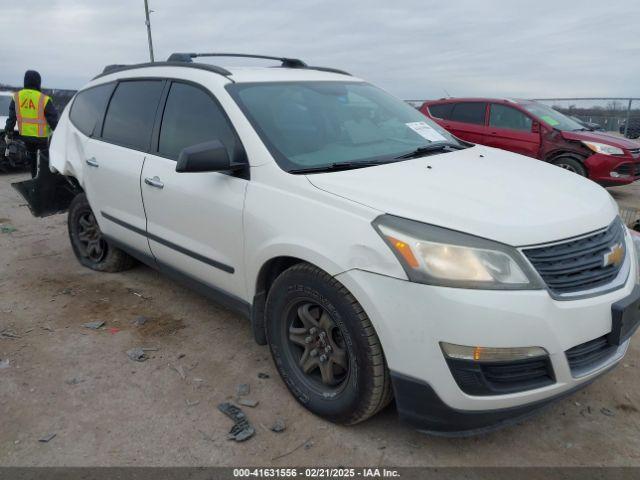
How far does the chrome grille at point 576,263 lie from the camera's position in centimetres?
212

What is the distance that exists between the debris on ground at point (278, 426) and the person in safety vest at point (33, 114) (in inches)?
246

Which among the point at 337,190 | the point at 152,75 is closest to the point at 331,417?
the point at 337,190

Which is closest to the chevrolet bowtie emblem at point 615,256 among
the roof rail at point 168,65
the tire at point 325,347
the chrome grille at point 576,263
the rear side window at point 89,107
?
the chrome grille at point 576,263

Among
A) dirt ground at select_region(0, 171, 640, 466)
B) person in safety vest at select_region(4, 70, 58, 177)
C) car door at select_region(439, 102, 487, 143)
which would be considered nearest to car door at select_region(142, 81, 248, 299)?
dirt ground at select_region(0, 171, 640, 466)

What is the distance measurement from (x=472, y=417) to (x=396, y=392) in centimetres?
32

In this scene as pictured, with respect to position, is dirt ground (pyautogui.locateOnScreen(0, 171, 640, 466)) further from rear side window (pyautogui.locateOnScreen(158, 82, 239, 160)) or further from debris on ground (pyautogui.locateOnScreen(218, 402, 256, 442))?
rear side window (pyautogui.locateOnScreen(158, 82, 239, 160))

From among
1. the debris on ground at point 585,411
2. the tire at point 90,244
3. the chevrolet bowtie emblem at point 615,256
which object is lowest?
the debris on ground at point 585,411

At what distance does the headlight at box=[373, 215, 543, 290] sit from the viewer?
81.2 inches

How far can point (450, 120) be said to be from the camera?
32.6ft

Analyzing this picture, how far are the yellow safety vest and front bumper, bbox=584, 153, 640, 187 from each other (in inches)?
320

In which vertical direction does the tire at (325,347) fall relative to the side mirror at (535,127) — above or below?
below

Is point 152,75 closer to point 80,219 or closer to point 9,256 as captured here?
point 80,219

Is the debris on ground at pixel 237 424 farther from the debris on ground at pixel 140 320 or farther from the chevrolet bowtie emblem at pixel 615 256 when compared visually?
the chevrolet bowtie emblem at pixel 615 256

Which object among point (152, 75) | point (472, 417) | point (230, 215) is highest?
point (152, 75)
